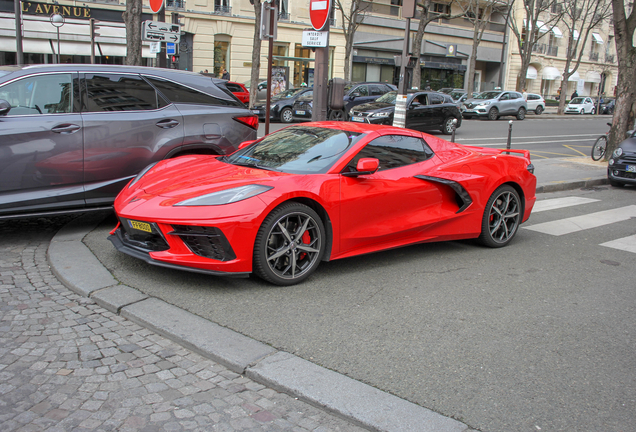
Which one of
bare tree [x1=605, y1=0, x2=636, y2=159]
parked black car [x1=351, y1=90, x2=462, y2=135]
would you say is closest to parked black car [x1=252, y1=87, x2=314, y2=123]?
parked black car [x1=351, y1=90, x2=462, y2=135]

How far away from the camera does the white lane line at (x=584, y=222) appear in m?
7.34

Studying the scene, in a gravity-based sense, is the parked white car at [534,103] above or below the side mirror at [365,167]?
above

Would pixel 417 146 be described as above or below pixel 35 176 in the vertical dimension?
above

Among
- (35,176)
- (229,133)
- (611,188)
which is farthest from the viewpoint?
(611,188)

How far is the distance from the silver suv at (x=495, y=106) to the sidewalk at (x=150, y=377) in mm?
30154

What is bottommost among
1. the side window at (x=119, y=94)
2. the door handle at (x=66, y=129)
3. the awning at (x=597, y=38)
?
the door handle at (x=66, y=129)

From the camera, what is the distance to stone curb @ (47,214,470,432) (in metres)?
2.90

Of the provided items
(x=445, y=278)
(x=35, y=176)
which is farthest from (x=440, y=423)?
(x=35, y=176)

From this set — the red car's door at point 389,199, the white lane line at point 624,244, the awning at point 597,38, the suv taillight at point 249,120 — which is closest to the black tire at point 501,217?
the red car's door at point 389,199

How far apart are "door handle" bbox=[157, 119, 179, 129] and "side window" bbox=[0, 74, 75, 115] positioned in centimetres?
93

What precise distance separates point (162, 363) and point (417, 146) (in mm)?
3378

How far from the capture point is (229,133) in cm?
694

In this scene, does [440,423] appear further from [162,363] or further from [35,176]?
[35,176]

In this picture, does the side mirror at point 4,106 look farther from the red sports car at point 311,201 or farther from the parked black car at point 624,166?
the parked black car at point 624,166
